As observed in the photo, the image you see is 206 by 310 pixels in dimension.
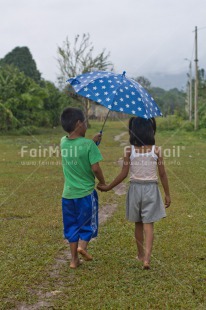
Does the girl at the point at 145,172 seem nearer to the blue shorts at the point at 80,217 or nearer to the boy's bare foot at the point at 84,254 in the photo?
the blue shorts at the point at 80,217

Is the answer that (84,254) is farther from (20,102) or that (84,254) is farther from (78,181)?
(20,102)

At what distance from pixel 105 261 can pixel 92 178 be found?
1.01 metres

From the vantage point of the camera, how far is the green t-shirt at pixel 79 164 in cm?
450

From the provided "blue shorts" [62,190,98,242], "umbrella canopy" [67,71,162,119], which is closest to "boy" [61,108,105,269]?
"blue shorts" [62,190,98,242]

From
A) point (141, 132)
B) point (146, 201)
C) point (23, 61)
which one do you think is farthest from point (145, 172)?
point (23, 61)

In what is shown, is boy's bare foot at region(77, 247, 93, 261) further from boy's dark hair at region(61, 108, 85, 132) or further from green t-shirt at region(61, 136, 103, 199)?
boy's dark hair at region(61, 108, 85, 132)

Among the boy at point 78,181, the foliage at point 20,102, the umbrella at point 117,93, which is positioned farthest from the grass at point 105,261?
the foliage at point 20,102

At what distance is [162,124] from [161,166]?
2997 cm

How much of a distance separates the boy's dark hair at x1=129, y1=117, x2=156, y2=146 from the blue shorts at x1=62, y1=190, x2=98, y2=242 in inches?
31.3

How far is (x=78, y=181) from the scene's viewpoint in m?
4.59

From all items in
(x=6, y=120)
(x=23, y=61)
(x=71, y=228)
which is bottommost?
(x=71, y=228)

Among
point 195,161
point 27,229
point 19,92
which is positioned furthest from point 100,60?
point 27,229

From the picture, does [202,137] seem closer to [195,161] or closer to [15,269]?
[195,161]

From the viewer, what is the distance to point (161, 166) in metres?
4.57
